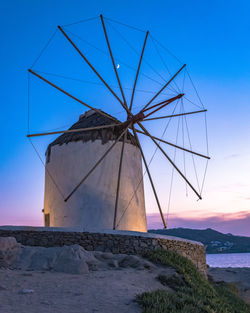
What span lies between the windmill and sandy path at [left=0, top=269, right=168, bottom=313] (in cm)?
685

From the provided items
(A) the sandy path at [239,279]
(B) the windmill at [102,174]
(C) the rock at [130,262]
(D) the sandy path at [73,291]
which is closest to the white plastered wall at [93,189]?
(B) the windmill at [102,174]

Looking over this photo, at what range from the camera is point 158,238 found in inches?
504

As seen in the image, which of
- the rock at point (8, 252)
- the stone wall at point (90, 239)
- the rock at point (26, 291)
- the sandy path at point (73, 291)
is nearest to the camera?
the sandy path at point (73, 291)

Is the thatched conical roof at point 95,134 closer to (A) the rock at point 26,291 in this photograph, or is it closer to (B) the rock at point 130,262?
(B) the rock at point 130,262

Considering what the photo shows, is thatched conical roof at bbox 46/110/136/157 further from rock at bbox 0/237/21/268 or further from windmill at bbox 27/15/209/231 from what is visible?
rock at bbox 0/237/21/268

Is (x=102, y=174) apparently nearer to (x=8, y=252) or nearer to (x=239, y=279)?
(x=8, y=252)

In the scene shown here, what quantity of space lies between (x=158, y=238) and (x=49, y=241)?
13.2ft

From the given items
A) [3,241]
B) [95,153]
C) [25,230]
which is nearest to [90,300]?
[3,241]

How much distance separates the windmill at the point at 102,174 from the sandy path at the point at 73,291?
22.5 feet

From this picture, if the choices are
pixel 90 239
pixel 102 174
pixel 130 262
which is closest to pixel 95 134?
pixel 102 174

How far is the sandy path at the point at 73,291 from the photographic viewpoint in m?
6.27

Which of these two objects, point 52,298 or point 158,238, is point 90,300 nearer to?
point 52,298

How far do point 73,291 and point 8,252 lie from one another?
132 inches

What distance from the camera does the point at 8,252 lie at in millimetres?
9828
